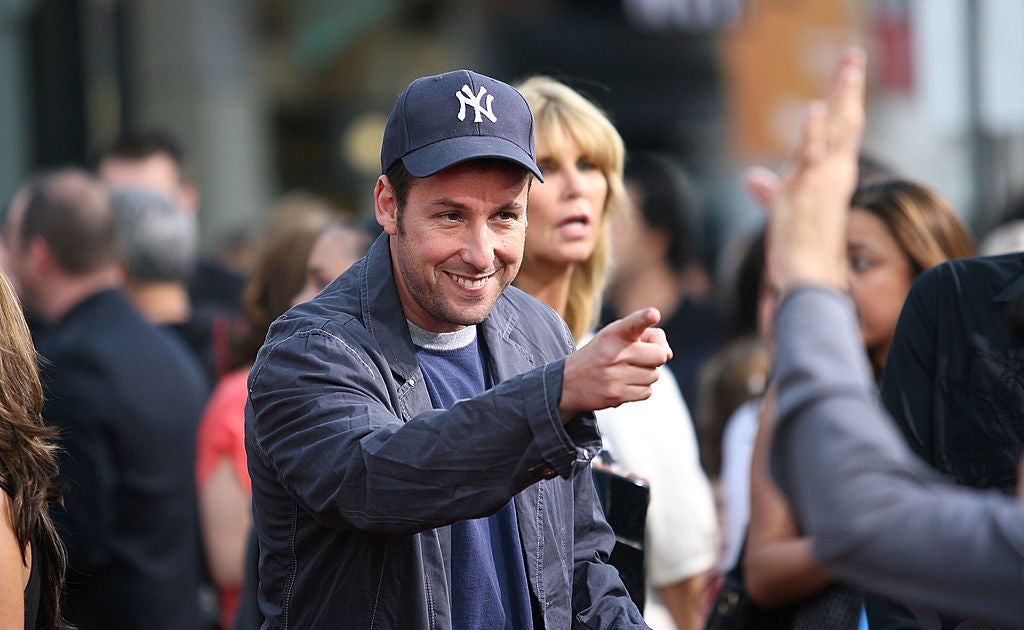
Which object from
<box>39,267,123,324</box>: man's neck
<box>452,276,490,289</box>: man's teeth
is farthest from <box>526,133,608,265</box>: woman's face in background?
<box>39,267,123,324</box>: man's neck

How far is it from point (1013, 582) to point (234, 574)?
3520 mm

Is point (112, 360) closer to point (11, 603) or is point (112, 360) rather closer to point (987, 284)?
point (11, 603)

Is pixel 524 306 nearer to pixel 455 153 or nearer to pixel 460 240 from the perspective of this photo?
pixel 460 240

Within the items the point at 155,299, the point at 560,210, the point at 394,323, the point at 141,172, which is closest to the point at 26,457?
the point at 394,323

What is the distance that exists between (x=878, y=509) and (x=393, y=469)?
86 cm

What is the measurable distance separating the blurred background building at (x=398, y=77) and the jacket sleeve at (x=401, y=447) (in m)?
5.92

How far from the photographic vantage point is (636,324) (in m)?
2.27

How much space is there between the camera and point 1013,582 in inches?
75.6

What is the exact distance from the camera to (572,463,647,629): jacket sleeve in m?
2.91

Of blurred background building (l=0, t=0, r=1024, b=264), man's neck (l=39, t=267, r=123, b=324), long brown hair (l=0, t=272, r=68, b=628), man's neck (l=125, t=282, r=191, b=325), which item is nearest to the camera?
long brown hair (l=0, t=272, r=68, b=628)

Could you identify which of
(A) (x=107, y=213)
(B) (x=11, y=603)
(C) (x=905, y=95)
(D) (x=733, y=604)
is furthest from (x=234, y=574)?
(C) (x=905, y=95)

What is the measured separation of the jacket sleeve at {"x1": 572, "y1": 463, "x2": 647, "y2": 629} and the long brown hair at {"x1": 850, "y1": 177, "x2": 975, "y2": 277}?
149 cm

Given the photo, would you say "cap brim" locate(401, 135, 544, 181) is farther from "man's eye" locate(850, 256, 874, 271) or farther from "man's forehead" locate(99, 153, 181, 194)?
"man's forehead" locate(99, 153, 181, 194)

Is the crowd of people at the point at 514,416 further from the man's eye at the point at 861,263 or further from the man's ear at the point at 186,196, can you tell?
the man's ear at the point at 186,196
